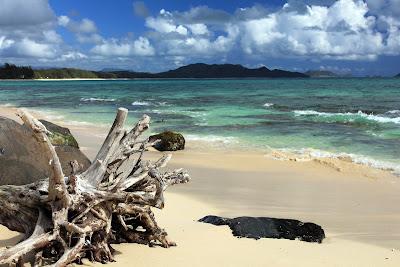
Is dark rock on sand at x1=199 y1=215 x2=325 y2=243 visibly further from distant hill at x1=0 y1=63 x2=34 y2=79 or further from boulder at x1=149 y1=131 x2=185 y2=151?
distant hill at x1=0 y1=63 x2=34 y2=79

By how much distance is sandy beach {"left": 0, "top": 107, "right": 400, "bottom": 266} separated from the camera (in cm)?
605

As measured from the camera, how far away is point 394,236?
7734 mm

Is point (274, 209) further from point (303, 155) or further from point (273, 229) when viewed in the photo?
point (303, 155)

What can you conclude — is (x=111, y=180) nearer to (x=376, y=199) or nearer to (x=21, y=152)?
(x=21, y=152)

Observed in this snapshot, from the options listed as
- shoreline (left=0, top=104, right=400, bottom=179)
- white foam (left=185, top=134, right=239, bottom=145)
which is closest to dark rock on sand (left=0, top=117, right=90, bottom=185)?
shoreline (left=0, top=104, right=400, bottom=179)

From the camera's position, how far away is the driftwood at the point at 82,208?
507cm

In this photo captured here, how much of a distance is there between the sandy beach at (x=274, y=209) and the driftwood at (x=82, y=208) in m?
0.32

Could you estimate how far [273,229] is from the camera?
7.11 meters

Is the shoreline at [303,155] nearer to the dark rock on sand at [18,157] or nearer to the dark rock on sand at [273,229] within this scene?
the dark rock on sand at [18,157]

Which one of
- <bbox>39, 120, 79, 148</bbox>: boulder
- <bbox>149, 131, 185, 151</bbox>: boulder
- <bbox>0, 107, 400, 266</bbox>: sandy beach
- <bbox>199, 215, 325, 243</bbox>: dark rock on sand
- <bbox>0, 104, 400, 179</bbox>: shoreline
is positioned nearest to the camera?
<bbox>0, 107, 400, 266</bbox>: sandy beach

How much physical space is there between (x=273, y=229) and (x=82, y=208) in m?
2.85

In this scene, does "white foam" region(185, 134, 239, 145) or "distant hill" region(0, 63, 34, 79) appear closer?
"white foam" region(185, 134, 239, 145)

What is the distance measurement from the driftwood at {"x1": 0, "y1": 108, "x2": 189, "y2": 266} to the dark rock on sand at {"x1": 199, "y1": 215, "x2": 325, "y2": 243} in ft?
4.00

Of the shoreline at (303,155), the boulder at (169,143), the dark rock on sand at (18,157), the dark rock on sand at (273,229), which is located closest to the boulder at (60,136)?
the shoreline at (303,155)
